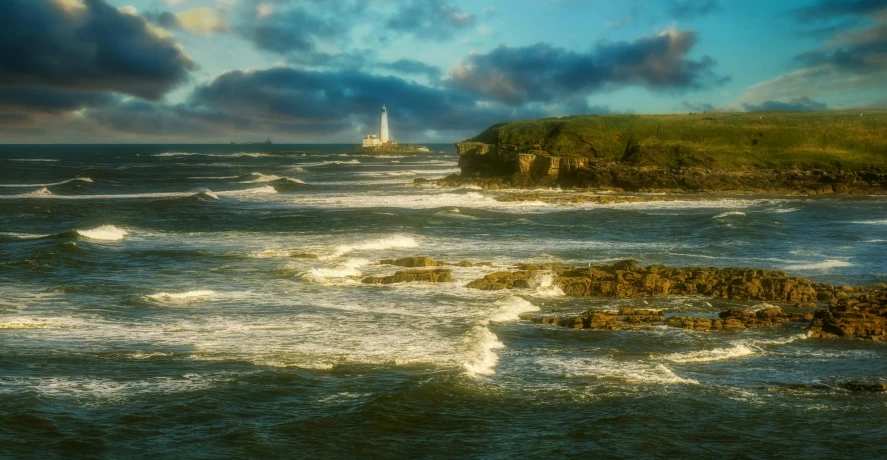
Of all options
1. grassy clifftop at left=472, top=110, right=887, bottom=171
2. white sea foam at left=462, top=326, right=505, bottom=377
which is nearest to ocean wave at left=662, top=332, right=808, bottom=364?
white sea foam at left=462, top=326, right=505, bottom=377

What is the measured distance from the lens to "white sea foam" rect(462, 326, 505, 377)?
1722 centimetres

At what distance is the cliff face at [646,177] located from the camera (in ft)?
219

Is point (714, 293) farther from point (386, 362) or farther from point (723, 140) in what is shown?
point (723, 140)

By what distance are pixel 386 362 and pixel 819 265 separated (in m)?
20.1

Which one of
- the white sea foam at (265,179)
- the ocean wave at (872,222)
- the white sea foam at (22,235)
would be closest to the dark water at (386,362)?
the white sea foam at (22,235)

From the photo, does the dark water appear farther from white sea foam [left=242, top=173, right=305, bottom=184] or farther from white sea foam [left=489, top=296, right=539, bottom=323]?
white sea foam [left=242, top=173, right=305, bottom=184]

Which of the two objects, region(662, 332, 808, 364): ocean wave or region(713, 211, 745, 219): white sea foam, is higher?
region(713, 211, 745, 219): white sea foam

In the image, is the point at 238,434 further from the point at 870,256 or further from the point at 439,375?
the point at 870,256

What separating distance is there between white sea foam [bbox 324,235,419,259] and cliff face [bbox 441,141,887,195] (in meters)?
35.0

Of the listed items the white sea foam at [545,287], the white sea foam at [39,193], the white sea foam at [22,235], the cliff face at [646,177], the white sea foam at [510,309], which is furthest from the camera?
the white sea foam at [39,193]

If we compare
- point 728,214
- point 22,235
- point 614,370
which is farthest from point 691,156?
point 614,370

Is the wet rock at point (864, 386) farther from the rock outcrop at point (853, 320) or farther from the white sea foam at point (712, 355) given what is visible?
the rock outcrop at point (853, 320)

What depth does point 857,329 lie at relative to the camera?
20.2 meters

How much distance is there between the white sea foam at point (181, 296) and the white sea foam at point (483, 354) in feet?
30.4
